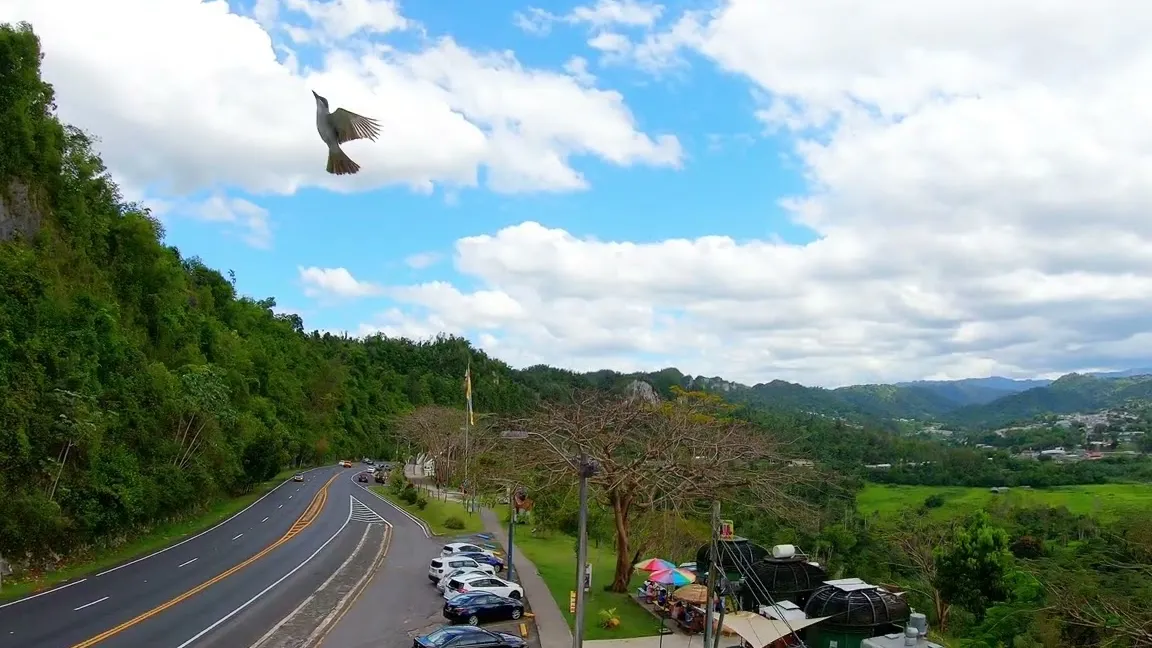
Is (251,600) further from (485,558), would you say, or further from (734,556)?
(734,556)

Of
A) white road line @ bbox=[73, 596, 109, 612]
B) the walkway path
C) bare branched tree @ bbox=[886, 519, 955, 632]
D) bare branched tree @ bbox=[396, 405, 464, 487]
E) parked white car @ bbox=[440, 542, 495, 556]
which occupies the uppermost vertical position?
bare branched tree @ bbox=[396, 405, 464, 487]

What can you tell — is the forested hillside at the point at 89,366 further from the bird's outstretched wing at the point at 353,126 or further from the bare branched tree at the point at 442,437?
the bird's outstretched wing at the point at 353,126

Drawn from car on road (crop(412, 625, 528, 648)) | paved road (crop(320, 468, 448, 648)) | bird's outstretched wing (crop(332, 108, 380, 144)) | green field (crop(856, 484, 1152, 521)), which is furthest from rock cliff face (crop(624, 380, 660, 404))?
bird's outstretched wing (crop(332, 108, 380, 144))

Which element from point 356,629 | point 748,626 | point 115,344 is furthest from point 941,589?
point 115,344

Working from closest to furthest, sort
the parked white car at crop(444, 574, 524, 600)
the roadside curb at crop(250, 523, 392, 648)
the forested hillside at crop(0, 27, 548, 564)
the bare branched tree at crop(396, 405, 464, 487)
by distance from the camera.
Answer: the roadside curb at crop(250, 523, 392, 648) → the parked white car at crop(444, 574, 524, 600) → the forested hillside at crop(0, 27, 548, 564) → the bare branched tree at crop(396, 405, 464, 487)

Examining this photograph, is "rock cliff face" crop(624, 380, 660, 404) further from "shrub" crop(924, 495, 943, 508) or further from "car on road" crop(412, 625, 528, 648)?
"shrub" crop(924, 495, 943, 508)

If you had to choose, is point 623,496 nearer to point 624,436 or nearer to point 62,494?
point 624,436
